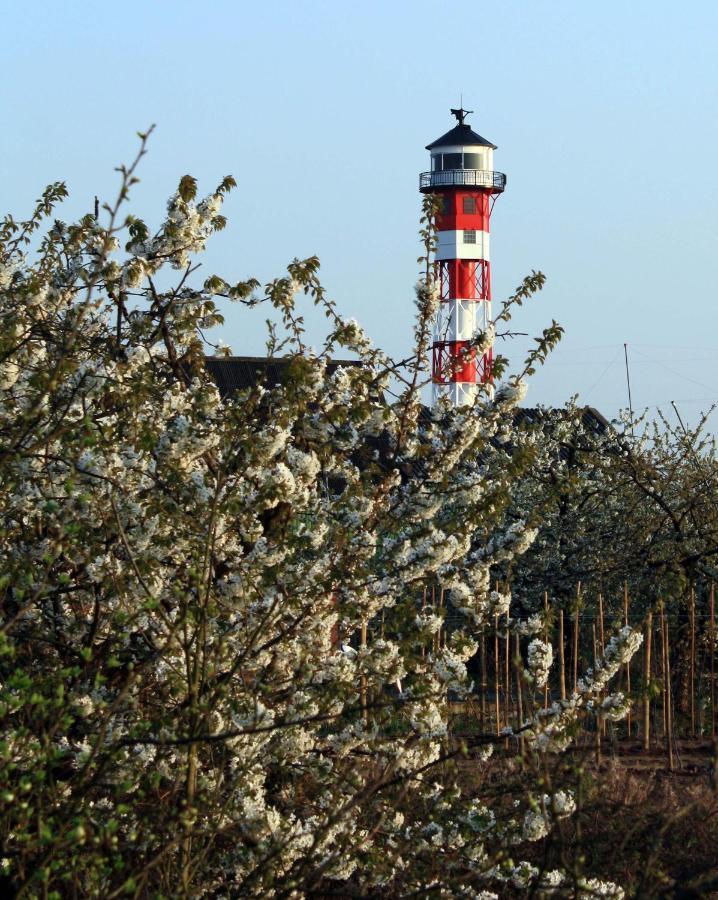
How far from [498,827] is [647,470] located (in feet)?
26.1

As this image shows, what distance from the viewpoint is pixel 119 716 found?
18.2 ft

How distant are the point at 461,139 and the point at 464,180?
166 centimetres

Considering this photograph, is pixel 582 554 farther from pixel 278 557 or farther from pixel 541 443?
pixel 278 557

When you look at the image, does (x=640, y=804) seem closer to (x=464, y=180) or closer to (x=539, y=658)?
(x=539, y=658)

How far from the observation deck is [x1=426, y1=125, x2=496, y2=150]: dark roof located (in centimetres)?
94

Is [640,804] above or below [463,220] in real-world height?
below

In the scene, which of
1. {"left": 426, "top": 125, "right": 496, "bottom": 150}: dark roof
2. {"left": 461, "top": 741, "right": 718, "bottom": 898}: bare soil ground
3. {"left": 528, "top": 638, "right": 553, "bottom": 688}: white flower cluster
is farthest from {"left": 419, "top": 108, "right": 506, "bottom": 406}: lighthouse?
{"left": 528, "top": 638, "right": 553, "bottom": 688}: white flower cluster

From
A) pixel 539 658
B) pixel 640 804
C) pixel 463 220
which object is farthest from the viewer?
pixel 463 220

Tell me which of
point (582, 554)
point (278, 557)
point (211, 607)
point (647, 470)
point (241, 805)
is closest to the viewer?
point (211, 607)

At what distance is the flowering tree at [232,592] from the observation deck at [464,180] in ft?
136

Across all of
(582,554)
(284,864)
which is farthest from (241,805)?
(582,554)

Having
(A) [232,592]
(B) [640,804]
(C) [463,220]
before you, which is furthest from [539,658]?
(C) [463,220]

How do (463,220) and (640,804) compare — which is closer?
(640,804)

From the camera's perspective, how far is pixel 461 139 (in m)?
48.2
